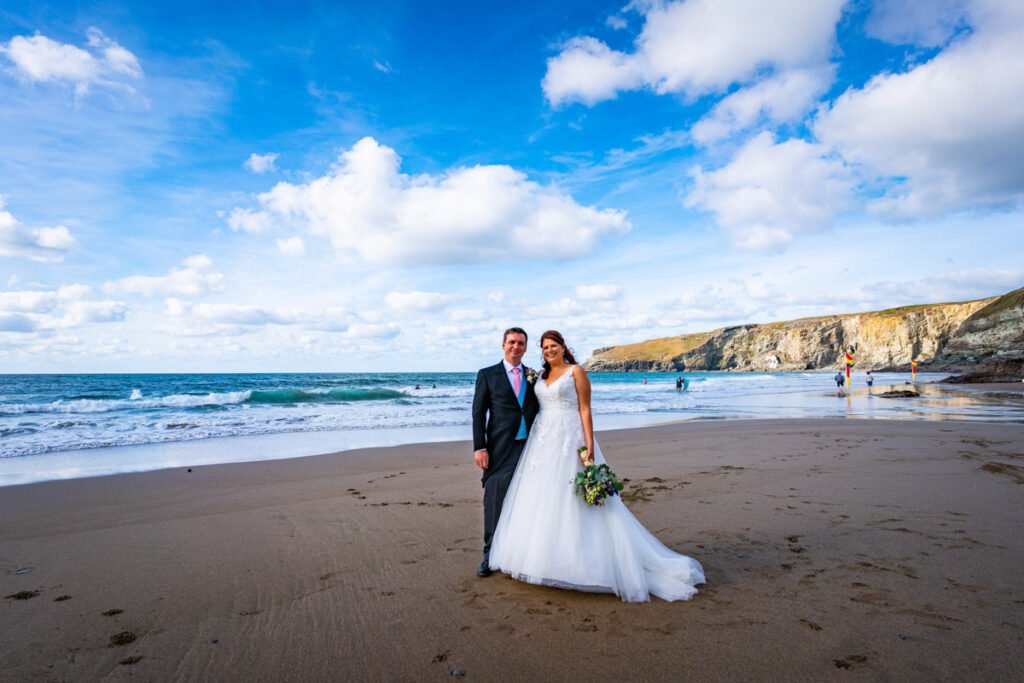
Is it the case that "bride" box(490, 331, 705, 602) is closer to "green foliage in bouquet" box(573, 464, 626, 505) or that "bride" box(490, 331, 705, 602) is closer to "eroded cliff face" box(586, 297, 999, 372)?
"green foliage in bouquet" box(573, 464, 626, 505)

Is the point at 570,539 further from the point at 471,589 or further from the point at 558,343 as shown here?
the point at 558,343

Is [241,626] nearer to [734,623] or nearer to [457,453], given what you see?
[734,623]

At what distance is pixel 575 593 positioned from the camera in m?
4.06

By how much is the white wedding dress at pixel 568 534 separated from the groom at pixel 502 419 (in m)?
0.17

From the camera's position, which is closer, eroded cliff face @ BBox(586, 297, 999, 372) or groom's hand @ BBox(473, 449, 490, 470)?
groom's hand @ BBox(473, 449, 490, 470)

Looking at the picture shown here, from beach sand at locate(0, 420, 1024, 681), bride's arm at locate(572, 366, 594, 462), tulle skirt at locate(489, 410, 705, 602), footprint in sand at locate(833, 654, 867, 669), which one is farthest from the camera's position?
bride's arm at locate(572, 366, 594, 462)

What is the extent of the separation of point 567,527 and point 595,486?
1.23 ft

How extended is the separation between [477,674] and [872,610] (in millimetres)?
2698

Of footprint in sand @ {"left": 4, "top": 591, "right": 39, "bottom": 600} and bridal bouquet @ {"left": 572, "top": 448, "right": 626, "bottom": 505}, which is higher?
bridal bouquet @ {"left": 572, "top": 448, "right": 626, "bottom": 505}

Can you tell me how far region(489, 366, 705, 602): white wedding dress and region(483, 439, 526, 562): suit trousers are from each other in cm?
18

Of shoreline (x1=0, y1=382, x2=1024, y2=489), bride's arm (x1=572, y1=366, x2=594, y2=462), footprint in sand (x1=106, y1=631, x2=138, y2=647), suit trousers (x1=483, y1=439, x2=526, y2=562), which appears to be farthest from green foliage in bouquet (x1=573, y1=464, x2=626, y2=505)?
shoreline (x1=0, y1=382, x2=1024, y2=489)

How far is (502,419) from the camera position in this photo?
14.9 feet

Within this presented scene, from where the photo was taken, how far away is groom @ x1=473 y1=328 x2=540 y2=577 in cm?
448

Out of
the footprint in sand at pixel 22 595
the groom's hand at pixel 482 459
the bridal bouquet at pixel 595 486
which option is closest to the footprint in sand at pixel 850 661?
the bridal bouquet at pixel 595 486
